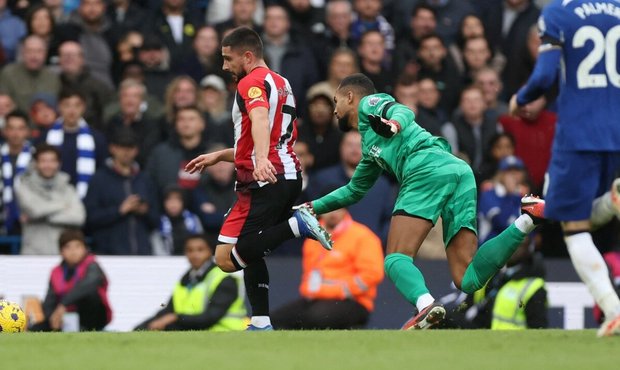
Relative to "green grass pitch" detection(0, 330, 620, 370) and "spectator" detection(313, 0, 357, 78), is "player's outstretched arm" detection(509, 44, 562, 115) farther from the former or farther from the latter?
"spectator" detection(313, 0, 357, 78)

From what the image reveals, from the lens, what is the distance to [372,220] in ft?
50.8

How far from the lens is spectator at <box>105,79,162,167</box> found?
53.2 ft

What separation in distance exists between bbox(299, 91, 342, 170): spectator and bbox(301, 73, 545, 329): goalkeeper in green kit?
5227 millimetres

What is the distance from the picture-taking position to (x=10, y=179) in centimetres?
1541

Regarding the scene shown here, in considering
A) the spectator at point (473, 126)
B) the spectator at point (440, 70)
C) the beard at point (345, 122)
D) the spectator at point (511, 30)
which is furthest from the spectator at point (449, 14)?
the beard at point (345, 122)

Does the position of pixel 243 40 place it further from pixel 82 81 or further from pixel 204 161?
pixel 82 81

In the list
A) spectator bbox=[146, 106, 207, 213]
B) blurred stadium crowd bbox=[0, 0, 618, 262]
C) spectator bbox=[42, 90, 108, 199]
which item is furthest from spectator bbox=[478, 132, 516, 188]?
spectator bbox=[42, 90, 108, 199]

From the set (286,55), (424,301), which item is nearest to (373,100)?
(424,301)

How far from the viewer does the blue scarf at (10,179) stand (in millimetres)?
15414

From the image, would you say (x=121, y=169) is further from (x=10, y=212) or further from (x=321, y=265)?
(x=321, y=265)

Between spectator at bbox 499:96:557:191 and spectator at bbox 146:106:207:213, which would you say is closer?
spectator at bbox 146:106:207:213

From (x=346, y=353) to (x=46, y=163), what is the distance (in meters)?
7.08

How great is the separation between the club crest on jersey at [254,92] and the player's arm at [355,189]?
0.99 metres

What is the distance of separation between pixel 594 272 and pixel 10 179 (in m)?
8.04
